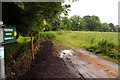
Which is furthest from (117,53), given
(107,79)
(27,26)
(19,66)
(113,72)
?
(19,66)

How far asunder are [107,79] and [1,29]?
674 cm

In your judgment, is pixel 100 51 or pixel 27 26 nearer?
pixel 27 26

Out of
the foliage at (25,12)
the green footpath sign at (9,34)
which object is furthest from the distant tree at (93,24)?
the green footpath sign at (9,34)

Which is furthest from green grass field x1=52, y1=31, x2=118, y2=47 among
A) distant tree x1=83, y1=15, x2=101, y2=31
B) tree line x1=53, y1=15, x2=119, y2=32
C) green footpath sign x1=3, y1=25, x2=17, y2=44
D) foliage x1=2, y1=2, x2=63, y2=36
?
distant tree x1=83, y1=15, x2=101, y2=31

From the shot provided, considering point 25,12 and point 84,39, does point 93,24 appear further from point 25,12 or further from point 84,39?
point 25,12

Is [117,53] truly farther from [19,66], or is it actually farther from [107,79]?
[19,66]

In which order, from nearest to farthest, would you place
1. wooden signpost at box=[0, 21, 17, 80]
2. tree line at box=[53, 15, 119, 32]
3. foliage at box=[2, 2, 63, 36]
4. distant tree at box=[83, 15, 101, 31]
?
wooden signpost at box=[0, 21, 17, 80] → foliage at box=[2, 2, 63, 36] → tree line at box=[53, 15, 119, 32] → distant tree at box=[83, 15, 101, 31]

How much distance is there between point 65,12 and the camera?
31.9ft

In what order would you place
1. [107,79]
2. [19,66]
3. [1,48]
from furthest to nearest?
[107,79], [19,66], [1,48]

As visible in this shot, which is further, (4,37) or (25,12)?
(25,12)

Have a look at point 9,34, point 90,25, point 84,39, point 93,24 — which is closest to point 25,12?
point 9,34

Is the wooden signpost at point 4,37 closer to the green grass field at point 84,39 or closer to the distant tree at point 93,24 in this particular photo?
the green grass field at point 84,39

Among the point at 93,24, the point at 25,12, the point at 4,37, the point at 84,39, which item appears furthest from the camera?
the point at 93,24

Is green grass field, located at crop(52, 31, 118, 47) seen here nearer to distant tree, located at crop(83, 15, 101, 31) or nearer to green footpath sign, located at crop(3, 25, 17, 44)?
green footpath sign, located at crop(3, 25, 17, 44)
